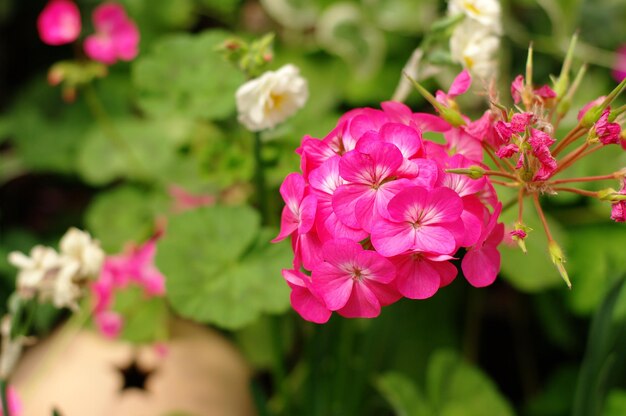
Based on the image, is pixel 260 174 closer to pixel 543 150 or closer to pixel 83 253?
pixel 83 253

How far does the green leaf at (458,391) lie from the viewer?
882 mm

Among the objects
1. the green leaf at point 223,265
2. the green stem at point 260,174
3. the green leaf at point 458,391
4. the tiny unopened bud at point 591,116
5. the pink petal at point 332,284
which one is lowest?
the green leaf at point 458,391

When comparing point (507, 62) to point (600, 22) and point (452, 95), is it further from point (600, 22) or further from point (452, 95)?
point (452, 95)

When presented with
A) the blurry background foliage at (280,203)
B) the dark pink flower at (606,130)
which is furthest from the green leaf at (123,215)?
the dark pink flower at (606,130)

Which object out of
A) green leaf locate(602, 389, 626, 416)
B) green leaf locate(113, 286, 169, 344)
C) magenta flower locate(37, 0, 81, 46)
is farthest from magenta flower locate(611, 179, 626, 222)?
magenta flower locate(37, 0, 81, 46)

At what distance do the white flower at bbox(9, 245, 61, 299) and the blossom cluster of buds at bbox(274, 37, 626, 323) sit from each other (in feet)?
1.08

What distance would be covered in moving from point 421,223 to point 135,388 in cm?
60

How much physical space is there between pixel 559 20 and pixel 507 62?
124mm

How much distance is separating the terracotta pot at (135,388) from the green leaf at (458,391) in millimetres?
280

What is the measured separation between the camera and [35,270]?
2.33 ft

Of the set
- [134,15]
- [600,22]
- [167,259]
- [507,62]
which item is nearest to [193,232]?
[167,259]

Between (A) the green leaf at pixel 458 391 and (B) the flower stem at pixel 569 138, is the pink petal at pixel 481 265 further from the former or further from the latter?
(A) the green leaf at pixel 458 391

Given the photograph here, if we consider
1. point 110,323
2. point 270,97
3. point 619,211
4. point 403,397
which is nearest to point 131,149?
point 110,323

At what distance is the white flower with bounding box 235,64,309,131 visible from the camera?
0.66 m
